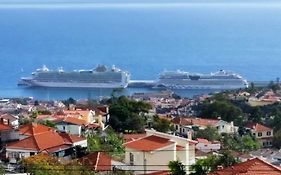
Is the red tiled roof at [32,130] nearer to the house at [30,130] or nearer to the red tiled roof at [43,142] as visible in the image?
the house at [30,130]

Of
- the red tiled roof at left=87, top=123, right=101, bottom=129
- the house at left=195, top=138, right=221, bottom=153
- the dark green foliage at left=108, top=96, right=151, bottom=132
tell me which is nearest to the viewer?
the house at left=195, top=138, right=221, bottom=153

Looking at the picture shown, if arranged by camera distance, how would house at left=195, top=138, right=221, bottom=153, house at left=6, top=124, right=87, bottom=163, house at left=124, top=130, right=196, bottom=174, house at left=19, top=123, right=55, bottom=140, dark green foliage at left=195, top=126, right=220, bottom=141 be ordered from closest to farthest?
1. house at left=124, top=130, right=196, bottom=174
2. house at left=6, top=124, right=87, bottom=163
3. house at left=19, top=123, right=55, bottom=140
4. house at left=195, top=138, right=221, bottom=153
5. dark green foliage at left=195, top=126, right=220, bottom=141

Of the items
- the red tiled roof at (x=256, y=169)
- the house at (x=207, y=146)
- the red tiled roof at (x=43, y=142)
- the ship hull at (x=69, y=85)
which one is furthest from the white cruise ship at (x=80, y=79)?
the red tiled roof at (x=256, y=169)

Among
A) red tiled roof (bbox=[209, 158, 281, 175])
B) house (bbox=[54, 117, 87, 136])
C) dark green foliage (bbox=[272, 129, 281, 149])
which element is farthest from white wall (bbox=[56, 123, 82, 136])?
red tiled roof (bbox=[209, 158, 281, 175])

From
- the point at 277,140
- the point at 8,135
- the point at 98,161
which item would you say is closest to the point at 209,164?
the point at 98,161

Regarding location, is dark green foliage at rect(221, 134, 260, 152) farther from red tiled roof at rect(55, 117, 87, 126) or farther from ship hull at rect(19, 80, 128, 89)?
ship hull at rect(19, 80, 128, 89)
